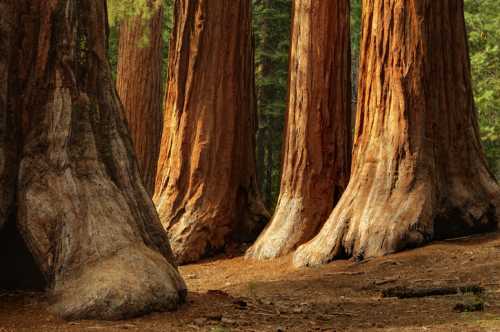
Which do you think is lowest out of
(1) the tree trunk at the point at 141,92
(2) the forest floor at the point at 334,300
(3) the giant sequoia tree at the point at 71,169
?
(2) the forest floor at the point at 334,300

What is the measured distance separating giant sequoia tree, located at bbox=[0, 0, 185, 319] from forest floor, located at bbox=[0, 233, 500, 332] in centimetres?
28

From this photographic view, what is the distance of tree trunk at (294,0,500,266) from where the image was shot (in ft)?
28.0

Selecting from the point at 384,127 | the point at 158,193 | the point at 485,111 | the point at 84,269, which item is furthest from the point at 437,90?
the point at 485,111

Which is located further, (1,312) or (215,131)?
(215,131)

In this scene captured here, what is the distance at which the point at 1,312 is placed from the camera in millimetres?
5078

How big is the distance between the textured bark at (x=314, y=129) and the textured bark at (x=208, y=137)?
106cm

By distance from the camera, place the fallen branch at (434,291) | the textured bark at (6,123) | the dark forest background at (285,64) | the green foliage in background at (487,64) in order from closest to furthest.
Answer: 1. the textured bark at (6,123)
2. the fallen branch at (434,291)
3. the green foliage in background at (487,64)
4. the dark forest background at (285,64)

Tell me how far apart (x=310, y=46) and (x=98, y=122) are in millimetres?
5386

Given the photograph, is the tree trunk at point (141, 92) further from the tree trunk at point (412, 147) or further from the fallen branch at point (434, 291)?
the fallen branch at point (434, 291)

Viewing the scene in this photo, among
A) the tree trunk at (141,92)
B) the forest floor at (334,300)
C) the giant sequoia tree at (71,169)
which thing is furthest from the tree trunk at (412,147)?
the tree trunk at (141,92)

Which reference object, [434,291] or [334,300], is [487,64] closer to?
[434,291]

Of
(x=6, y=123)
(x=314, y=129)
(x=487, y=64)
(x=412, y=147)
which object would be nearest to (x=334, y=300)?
(x=412, y=147)

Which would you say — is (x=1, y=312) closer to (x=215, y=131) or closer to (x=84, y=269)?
(x=84, y=269)

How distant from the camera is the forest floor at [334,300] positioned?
492cm
